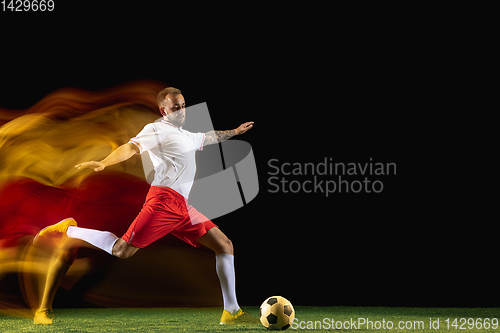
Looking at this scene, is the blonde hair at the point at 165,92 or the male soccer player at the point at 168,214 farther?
the blonde hair at the point at 165,92

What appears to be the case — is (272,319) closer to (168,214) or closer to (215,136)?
(168,214)

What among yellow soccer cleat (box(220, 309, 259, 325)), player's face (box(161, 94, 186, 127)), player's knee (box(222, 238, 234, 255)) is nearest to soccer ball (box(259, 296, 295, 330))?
yellow soccer cleat (box(220, 309, 259, 325))

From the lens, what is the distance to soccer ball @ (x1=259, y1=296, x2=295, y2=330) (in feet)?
11.4

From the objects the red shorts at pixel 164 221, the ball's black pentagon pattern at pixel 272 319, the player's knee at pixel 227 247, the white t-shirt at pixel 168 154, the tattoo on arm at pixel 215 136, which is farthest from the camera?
the tattoo on arm at pixel 215 136

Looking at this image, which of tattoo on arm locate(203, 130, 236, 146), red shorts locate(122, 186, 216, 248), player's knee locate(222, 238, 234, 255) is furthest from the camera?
tattoo on arm locate(203, 130, 236, 146)

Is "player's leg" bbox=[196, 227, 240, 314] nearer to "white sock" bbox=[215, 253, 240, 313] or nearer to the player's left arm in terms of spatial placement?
"white sock" bbox=[215, 253, 240, 313]

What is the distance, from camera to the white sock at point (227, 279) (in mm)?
3803

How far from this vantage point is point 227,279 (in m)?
3.82

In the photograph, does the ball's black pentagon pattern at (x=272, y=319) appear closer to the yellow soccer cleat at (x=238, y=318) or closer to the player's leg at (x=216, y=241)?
the yellow soccer cleat at (x=238, y=318)

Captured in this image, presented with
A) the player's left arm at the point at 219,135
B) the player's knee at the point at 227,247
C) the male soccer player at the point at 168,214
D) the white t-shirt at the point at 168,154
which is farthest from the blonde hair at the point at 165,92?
the player's knee at the point at 227,247

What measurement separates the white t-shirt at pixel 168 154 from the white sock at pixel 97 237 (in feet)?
1.58

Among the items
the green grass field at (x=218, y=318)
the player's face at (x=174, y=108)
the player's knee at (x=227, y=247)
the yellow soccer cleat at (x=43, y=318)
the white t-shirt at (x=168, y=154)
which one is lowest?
the green grass field at (x=218, y=318)

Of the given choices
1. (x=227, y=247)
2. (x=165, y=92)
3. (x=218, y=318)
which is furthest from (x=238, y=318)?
(x=165, y=92)

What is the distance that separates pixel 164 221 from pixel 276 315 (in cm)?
96
